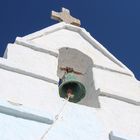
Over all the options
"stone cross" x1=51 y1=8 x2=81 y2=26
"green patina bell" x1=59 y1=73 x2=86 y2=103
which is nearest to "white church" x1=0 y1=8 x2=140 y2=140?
"green patina bell" x1=59 y1=73 x2=86 y2=103

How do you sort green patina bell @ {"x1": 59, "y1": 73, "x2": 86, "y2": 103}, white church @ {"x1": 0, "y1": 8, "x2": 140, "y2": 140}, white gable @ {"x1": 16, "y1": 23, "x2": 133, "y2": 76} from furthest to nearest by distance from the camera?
white gable @ {"x1": 16, "y1": 23, "x2": 133, "y2": 76}, green patina bell @ {"x1": 59, "y1": 73, "x2": 86, "y2": 103}, white church @ {"x1": 0, "y1": 8, "x2": 140, "y2": 140}

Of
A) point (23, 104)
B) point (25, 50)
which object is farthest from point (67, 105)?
point (25, 50)

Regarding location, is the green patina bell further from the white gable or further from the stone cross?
the stone cross

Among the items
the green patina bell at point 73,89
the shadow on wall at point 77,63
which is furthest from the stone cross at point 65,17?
the green patina bell at point 73,89

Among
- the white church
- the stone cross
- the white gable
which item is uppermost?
the stone cross

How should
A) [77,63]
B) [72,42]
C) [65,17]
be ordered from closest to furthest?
[77,63] < [72,42] < [65,17]

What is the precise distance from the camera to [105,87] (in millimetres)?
6105

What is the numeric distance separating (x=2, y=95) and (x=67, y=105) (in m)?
0.75

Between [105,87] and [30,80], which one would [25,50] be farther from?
[105,87]

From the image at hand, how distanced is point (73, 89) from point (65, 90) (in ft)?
0.35

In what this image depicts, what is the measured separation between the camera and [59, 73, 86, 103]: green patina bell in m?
6.01

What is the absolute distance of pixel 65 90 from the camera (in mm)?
6082

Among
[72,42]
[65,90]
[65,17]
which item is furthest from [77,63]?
→ [65,17]

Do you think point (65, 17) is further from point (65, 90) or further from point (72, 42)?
point (65, 90)
